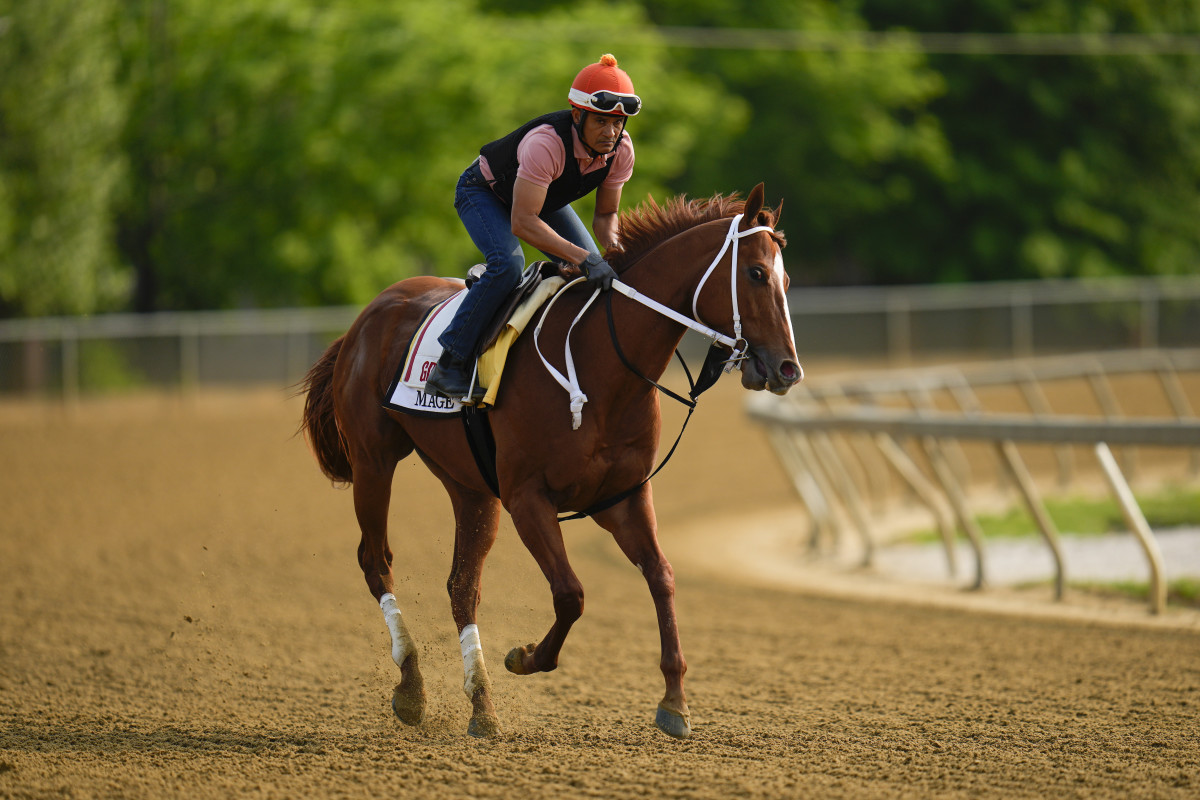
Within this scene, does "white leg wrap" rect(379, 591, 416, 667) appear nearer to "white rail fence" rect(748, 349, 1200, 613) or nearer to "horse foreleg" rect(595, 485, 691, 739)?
"horse foreleg" rect(595, 485, 691, 739)

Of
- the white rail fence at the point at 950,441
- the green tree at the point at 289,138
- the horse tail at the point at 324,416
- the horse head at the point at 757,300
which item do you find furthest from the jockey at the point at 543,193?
the green tree at the point at 289,138

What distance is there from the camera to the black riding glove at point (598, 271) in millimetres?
4973

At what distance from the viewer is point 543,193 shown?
5105 millimetres

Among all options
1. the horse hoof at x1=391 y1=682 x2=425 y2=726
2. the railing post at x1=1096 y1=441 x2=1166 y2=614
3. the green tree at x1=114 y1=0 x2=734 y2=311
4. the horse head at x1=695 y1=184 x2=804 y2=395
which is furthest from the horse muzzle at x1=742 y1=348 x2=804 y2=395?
the green tree at x1=114 y1=0 x2=734 y2=311

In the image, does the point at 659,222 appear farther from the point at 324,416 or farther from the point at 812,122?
the point at 812,122

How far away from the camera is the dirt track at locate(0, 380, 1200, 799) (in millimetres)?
4527

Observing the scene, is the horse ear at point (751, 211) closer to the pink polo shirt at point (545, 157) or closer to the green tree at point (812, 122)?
the pink polo shirt at point (545, 157)

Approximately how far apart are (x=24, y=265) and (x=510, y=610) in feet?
48.1

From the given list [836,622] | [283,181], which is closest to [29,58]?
[283,181]

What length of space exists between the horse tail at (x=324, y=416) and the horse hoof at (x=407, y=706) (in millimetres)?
1534

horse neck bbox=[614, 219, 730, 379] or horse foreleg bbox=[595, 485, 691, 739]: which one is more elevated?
horse neck bbox=[614, 219, 730, 379]

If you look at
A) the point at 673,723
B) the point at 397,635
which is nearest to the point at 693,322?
the point at 673,723

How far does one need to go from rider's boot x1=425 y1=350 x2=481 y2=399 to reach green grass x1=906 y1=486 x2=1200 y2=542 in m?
6.45

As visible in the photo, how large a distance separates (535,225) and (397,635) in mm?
1966
